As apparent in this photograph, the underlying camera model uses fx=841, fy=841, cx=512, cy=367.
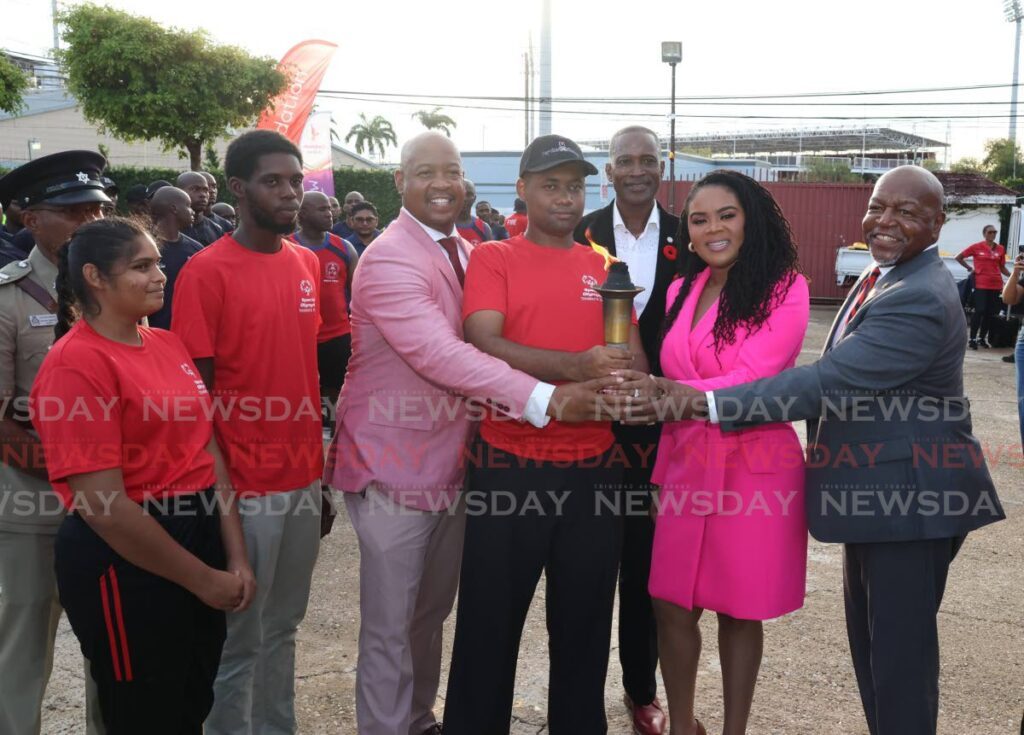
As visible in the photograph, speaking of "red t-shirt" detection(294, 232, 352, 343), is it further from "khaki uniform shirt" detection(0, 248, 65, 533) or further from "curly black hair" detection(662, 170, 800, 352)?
"curly black hair" detection(662, 170, 800, 352)

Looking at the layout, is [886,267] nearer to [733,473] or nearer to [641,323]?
[733,473]

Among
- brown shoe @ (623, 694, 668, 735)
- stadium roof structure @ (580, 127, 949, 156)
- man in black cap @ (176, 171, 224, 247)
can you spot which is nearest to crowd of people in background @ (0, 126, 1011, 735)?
brown shoe @ (623, 694, 668, 735)

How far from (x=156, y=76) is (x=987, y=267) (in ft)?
66.7

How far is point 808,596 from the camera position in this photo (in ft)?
16.1

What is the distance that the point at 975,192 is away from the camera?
22.8 metres

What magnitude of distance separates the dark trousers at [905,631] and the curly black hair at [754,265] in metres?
0.90

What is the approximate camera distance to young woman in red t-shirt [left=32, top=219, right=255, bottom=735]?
2.24 m

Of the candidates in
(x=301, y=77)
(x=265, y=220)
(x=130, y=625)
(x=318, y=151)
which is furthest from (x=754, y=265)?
(x=301, y=77)

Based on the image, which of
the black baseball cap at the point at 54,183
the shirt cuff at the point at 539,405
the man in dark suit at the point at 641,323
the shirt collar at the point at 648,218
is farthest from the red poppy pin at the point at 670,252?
the black baseball cap at the point at 54,183

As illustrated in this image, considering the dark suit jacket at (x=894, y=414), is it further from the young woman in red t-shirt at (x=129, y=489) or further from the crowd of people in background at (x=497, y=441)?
the young woman in red t-shirt at (x=129, y=489)

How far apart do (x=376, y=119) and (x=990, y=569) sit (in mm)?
74568

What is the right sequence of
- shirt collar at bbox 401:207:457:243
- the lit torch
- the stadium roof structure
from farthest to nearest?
the stadium roof structure, shirt collar at bbox 401:207:457:243, the lit torch

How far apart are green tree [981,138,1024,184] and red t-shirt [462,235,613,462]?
159ft

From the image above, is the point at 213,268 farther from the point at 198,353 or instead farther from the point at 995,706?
the point at 995,706
